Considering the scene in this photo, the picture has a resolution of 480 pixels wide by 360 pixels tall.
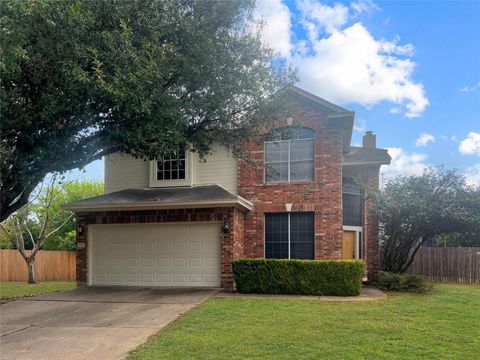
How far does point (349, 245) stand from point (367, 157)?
341cm

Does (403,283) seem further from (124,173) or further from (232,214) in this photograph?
(124,173)

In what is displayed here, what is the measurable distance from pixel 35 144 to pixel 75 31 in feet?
7.80

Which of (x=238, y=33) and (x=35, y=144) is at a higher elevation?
(x=238, y=33)

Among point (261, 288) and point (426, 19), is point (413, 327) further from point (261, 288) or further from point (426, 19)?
point (426, 19)

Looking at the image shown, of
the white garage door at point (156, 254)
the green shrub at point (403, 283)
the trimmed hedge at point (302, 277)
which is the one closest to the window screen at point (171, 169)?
the white garage door at point (156, 254)

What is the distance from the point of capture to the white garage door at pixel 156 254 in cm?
1486

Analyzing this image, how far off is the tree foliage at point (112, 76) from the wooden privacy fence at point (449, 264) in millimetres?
13753

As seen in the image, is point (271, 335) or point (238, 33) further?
point (238, 33)

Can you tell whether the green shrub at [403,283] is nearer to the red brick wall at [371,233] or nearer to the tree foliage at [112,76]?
the red brick wall at [371,233]

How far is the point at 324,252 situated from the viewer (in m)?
15.5

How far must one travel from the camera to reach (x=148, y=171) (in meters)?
17.4

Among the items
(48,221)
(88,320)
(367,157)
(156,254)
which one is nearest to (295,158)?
(367,157)

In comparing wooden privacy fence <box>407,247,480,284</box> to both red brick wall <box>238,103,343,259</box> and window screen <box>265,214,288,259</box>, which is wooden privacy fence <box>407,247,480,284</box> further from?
window screen <box>265,214,288,259</box>

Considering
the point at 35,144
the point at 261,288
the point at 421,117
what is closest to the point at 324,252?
the point at 261,288
